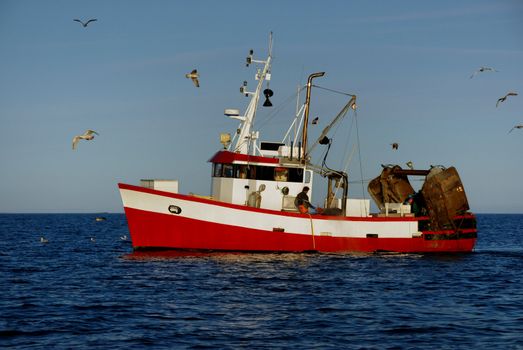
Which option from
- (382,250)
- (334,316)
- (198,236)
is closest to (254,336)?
(334,316)

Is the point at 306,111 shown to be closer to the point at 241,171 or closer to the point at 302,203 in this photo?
the point at 241,171

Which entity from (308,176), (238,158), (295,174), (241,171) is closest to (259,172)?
(241,171)

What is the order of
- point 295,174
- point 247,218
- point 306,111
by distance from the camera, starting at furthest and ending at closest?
1. point 306,111
2. point 295,174
3. point 247,218

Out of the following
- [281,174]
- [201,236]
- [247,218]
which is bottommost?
[201,236]

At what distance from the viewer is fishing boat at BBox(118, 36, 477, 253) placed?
108 ft

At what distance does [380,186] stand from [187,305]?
74.3 feet

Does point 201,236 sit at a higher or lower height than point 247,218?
lower

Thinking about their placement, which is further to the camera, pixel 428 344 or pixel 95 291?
pixel 95 291

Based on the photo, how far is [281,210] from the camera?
35.8 meters

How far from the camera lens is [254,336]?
1792 centimetres

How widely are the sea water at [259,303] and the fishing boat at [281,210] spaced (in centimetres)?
101

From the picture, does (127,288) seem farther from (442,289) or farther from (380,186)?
(380,186)

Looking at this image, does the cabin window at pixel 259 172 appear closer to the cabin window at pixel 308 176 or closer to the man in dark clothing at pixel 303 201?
the cabin window at pixel 308 176

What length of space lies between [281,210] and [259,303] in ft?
44.6
